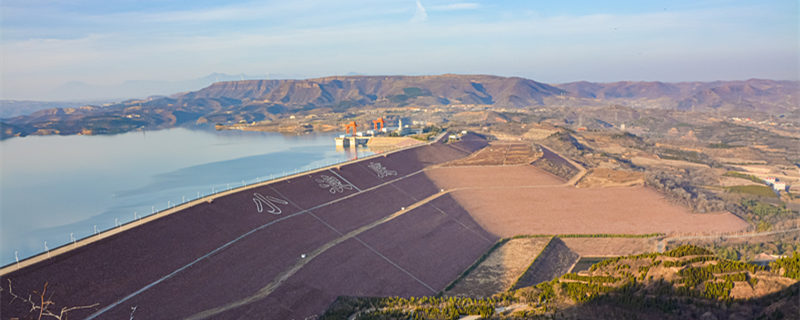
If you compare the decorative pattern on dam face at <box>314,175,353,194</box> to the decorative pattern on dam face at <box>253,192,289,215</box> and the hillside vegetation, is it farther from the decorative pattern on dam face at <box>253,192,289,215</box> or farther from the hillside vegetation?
the hillside vegetation

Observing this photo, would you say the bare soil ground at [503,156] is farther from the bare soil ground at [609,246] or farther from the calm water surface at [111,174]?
the calm water surface at [111,174]

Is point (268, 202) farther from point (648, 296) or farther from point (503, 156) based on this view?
point (503, 156)

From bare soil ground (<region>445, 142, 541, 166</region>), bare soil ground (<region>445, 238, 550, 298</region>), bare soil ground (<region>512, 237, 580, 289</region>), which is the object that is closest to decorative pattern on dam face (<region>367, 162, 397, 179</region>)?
bare soil ground (<region>445, 142, 541, 166</region>)

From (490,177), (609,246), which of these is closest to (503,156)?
(490,177)

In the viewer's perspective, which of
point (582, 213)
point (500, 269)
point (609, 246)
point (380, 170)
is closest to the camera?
point (500, 269)

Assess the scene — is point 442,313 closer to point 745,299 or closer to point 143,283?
point 745,299

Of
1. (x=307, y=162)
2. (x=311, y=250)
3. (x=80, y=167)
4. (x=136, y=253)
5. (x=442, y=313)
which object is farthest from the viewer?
(x=307, y=162)

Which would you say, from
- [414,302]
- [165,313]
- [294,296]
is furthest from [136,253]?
[414,302]
